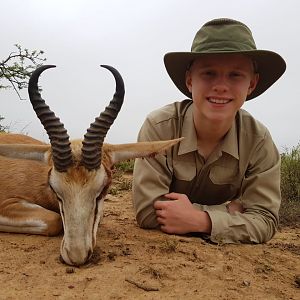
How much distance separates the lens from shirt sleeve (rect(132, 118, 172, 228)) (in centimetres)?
495

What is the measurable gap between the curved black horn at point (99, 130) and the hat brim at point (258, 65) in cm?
85

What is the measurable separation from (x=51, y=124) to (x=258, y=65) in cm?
225

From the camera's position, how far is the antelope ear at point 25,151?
15.3 feet

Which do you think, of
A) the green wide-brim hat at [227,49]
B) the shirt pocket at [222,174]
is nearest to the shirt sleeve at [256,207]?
the shirt pocket at [222,174]

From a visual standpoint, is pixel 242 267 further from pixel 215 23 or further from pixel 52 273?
pixel 215 23

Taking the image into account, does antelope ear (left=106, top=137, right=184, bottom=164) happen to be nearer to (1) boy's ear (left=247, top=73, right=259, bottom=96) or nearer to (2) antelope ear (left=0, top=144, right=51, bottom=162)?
(2) antelope ear (left=0, top=144, right=51, bottom=162)

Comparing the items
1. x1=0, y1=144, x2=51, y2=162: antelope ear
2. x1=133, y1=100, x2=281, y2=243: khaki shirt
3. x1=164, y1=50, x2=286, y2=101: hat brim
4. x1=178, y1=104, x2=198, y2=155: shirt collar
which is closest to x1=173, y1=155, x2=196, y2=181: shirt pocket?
x1=133, y1=100, x2=281, y2=243: khaki shirt

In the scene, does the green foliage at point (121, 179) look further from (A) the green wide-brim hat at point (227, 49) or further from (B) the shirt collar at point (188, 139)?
(A) the green wide-brim hat at point (227, 49)

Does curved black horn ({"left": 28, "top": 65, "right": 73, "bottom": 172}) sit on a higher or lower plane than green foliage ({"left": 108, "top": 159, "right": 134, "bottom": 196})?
higher

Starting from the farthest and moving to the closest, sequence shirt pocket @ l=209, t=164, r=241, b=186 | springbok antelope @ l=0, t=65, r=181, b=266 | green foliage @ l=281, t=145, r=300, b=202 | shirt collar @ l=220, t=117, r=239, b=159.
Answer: green foliage @ l=281, t=145, r=300, b=202, shirt pocket @ l=209, t=164, r=241, b=186, shirt collar @ l=220, t=117, r=239, b=159, springbok antelope @ l=0, t=65, r=181, b=266

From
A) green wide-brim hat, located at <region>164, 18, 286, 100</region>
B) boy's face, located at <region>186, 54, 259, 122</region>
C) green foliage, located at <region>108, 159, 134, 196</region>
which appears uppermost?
green wide-brim hat, located at <region>164, 18, 286, 100</region>

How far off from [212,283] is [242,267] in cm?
51

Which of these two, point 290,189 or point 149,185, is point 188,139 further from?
point 290,189

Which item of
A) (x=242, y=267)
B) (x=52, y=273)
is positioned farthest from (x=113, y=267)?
(x=242, y=267)
